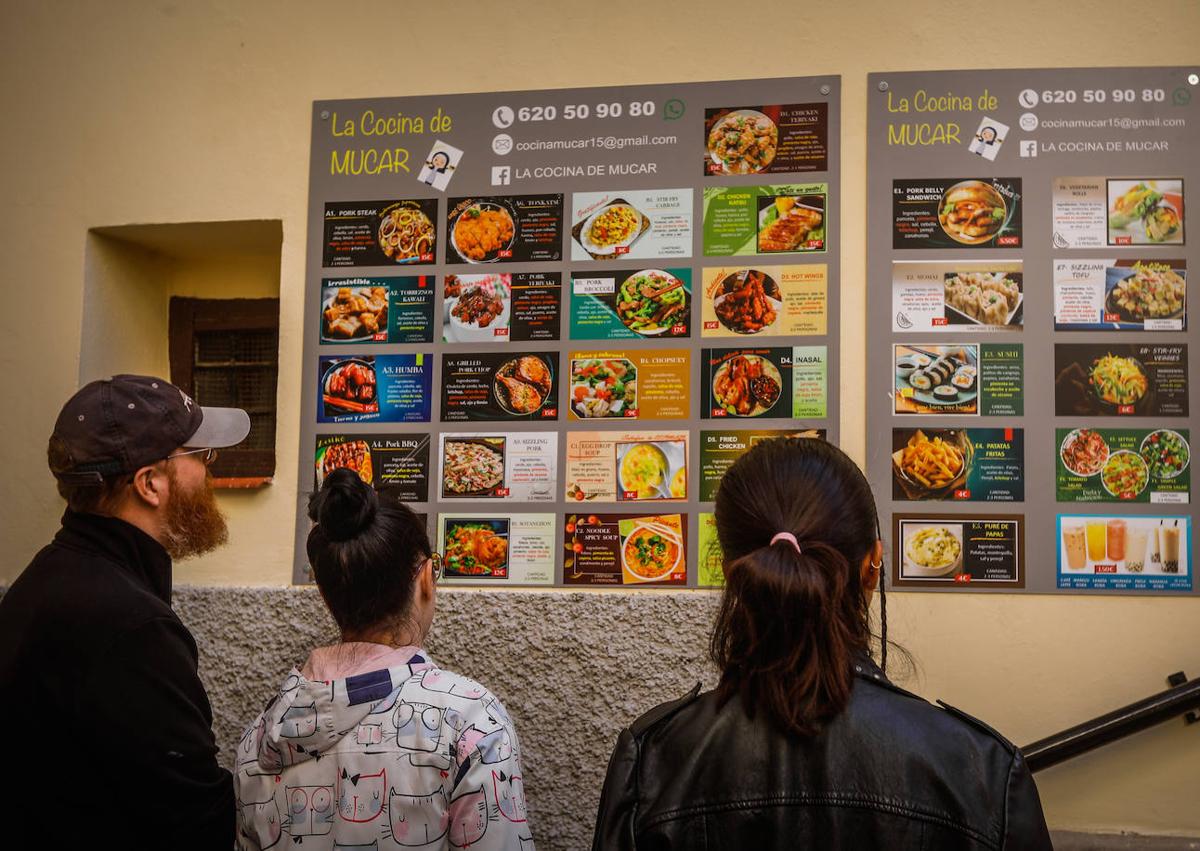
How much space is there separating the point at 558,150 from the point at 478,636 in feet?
5.45

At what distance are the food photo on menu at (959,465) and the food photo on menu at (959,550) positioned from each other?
7 centimetres

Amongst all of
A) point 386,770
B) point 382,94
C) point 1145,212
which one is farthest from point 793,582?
point 382,94

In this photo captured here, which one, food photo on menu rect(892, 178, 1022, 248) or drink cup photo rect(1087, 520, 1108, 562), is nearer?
drink cup photo rect(1087, 520, 1108, 562)

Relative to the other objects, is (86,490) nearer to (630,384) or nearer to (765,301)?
(630,384)

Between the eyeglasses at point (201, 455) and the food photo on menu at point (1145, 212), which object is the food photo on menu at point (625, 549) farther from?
the food photo on menu at point (1145, 212)

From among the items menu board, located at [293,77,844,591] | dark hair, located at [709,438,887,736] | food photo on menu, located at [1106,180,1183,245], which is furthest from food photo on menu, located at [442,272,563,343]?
dark hair, located at [709,438,887,736]

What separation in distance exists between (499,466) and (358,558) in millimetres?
1365

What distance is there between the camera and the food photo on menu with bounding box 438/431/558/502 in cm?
344

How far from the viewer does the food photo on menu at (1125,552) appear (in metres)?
3.10

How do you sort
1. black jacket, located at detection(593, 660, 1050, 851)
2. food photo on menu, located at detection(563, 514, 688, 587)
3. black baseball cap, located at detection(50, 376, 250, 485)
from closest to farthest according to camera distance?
black jacket, located at detection(593, 660, 1050, 851), black baseball cap, located at detection(50, 376, 250, 485), food photo on menu, located at detection(563, 514, 688, 587)

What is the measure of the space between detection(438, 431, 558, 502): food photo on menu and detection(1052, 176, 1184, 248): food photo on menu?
5.82ft

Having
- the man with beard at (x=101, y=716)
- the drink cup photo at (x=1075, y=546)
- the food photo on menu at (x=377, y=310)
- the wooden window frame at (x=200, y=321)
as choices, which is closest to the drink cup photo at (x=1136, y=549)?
the drink cup photo at (x=1075, y=546)

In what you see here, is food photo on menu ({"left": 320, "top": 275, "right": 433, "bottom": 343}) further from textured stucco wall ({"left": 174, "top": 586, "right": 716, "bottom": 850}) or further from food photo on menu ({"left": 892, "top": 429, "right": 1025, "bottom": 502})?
food photo on menu ({"left": 892, "top": 429, "right": 1025, "bottom": 502})

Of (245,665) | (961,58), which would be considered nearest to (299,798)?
(245,665)
